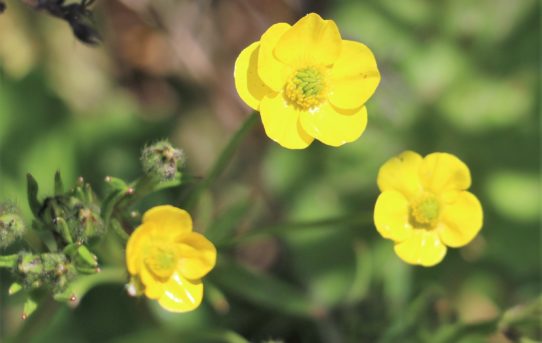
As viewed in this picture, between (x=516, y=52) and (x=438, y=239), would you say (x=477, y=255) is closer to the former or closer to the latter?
(x=516, y=52)

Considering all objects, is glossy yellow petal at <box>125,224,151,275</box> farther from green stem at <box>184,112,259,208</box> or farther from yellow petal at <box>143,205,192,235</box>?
green stem at <box>184,112,259,208</box>

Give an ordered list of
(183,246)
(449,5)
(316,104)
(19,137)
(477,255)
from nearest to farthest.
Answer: (183,246)
(316,104)
(19,137)
(477,255)
(449,5)

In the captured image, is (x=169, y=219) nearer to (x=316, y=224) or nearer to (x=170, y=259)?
(x=170, y=259)

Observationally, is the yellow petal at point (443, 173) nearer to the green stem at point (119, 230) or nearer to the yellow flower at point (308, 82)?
the yellow flower at point (308, 82)

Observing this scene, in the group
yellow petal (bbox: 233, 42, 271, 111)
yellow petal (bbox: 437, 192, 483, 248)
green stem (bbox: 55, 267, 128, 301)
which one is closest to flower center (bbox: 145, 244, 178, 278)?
green stem (bbox: 55, 267, 128, 301)

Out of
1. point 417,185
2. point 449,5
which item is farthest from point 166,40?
point 417,185

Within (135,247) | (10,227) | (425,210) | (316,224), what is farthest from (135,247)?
(425,210)
